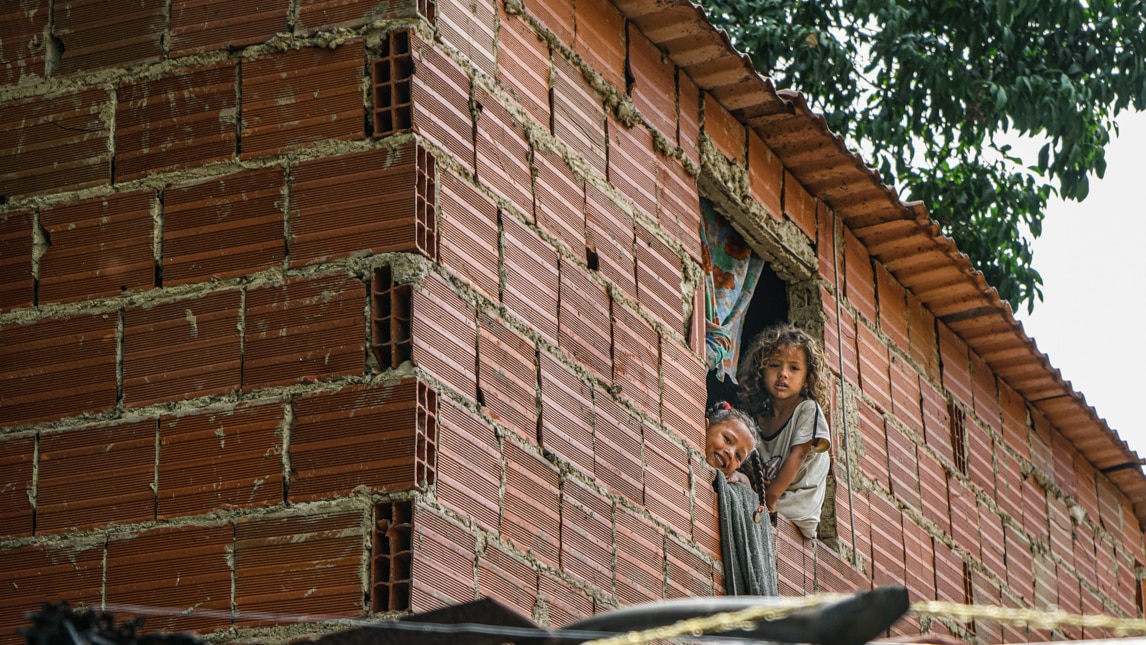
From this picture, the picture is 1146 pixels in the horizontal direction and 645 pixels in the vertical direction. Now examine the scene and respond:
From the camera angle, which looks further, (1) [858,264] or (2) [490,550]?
(1) [858,264]

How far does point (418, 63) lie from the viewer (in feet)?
24.2

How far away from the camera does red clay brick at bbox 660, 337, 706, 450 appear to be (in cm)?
875

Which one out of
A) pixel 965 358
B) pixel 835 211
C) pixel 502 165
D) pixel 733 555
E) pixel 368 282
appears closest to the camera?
pixel 368 282

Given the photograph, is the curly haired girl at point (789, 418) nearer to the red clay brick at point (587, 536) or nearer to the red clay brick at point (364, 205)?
the red clay brick at point (587, 536)

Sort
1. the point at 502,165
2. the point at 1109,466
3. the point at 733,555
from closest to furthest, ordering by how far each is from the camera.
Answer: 1. the point at 502,165
2. the point at 733,555
3. the point at 1109,466

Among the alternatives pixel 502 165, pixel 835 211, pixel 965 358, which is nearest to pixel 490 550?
→ pixel 502 165

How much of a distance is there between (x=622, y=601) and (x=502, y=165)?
1695mm

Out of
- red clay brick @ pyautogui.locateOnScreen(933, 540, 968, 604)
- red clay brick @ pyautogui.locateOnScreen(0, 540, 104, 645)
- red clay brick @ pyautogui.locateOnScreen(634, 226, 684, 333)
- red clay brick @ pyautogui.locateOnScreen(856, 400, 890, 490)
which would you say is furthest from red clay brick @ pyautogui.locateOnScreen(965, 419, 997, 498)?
red clay brick @ pyautogui.locateOnScreen(0, 540, 104, 645)

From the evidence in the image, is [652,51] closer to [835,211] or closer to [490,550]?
[835,211]

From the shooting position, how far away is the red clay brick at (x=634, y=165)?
28.8 feet

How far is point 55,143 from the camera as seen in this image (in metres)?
7.68

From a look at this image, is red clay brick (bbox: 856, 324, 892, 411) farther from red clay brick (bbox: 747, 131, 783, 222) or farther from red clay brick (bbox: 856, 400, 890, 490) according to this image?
red clay brick (bbox: 747, 131, 783, 222)

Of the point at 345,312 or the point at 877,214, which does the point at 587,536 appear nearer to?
the point at 345,312

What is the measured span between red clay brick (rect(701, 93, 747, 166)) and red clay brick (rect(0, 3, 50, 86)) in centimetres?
309
